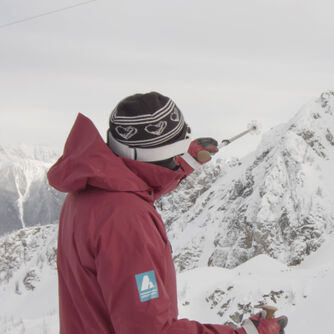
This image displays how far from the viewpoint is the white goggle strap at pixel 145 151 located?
5.25 feet

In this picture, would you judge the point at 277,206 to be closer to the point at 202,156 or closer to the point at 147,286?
the point at 202,156

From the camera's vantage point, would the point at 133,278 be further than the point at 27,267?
No

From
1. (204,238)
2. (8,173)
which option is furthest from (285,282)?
(8,173)

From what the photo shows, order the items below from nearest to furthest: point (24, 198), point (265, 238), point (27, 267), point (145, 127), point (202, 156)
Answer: point (145, 127), point (202, 156), point (265, 238), point (27, 267), point (24, 198)

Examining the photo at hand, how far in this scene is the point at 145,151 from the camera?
63.3 inches

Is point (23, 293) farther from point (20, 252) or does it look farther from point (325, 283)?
point (325, 283)

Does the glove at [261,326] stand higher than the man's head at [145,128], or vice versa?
the man's head at [145,128]

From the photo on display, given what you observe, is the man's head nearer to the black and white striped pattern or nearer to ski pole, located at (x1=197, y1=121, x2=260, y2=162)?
the black and white striped pattern

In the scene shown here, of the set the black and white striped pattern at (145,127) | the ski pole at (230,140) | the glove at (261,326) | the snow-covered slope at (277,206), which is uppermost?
the black and white striped pattern at (145,127)

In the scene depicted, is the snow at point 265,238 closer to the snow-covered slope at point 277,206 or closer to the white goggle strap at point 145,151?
the snow-covered slope at point 277,206

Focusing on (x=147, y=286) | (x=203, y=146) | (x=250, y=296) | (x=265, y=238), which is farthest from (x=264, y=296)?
(x=265, y=238)

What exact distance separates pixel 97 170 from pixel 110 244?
0.97 feet

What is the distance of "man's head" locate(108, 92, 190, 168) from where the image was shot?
1577 millimetres

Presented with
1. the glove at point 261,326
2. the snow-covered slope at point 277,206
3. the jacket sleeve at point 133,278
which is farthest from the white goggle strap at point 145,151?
the snow-covered slope at point 277,206
